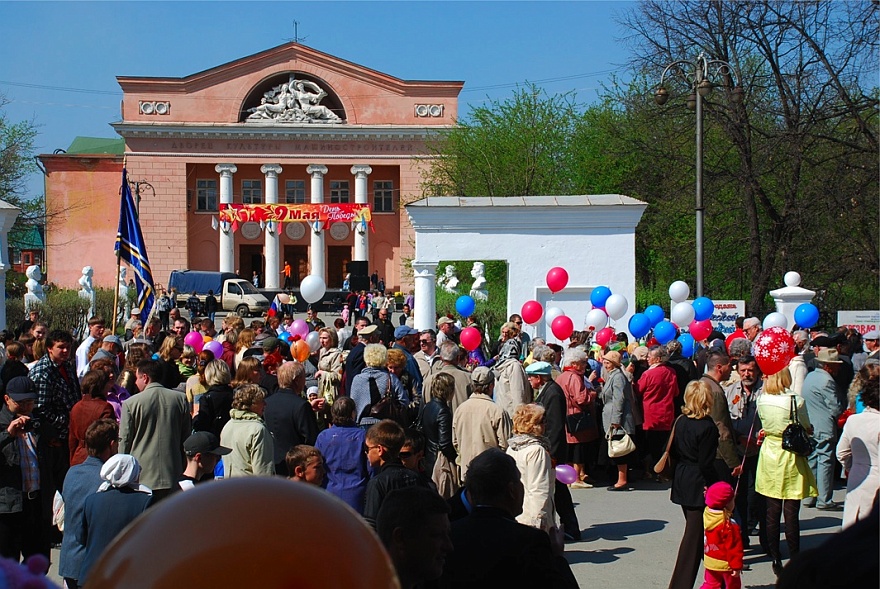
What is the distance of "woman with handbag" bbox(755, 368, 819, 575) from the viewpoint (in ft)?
23.3

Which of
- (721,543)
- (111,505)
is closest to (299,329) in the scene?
(721,543)

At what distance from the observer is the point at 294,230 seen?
5978cm

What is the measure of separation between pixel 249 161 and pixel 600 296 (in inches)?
1769

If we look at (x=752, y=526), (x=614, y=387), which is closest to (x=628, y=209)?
(x=614, y=387)

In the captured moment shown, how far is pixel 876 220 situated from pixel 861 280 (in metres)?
1.65

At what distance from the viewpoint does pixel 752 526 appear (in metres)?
8.09

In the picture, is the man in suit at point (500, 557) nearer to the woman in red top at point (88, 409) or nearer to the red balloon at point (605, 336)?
the woman in red top at point (88, 409)

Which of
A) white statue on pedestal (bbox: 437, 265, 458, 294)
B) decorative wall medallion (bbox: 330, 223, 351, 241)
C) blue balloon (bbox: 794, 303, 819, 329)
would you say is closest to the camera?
blue balloon (bbox: 794, 303, 819, 329)

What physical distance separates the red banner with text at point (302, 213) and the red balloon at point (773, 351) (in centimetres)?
4034

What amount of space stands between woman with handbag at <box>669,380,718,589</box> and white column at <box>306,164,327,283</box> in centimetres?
5130

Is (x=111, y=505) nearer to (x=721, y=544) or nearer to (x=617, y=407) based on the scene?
(x=721, y=544)

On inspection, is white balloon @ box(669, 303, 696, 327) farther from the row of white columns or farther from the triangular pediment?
the triangular pediment

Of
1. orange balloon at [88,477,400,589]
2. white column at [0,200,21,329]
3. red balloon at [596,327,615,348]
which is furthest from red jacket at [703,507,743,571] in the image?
white column at [0,200,21,329]

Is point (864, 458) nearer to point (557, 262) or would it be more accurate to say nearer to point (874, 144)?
point (557, 262)
